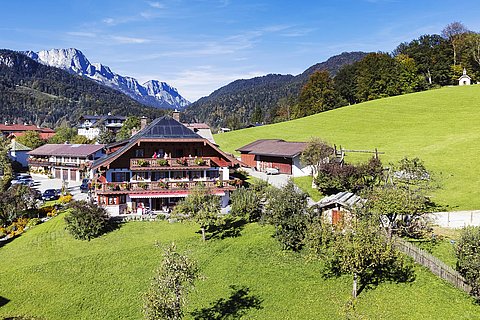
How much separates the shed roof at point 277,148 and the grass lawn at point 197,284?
74.2 ft

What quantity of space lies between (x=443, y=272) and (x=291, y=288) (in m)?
8.34

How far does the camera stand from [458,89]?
300 ft

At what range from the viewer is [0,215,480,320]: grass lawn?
64.7 ft

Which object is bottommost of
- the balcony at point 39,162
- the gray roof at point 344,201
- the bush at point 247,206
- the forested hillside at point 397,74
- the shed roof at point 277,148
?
the bush at point 247,206

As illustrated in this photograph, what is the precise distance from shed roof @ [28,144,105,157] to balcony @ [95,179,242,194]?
3272 centimetres

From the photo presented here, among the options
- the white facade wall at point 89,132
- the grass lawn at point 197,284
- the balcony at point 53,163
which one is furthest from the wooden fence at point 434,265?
the white facade wall at point 89,132

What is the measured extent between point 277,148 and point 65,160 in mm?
41667

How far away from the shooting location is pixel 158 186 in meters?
39.1

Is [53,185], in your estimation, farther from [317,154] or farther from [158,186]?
[317,154]

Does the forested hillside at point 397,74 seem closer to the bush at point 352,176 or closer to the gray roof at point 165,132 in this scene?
the bush at point 352,176

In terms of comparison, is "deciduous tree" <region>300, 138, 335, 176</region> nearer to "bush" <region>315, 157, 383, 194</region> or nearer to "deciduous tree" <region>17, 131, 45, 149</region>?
"bush" <region>315, 157, 383, 194</region>

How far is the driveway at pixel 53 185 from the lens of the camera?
179ft

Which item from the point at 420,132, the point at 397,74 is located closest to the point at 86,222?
the point at 420,132

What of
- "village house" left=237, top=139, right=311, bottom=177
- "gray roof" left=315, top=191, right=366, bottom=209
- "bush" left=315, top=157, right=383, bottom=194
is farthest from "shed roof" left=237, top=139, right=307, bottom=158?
"gray roof" left=315, top=191, right=366, bottom=209
